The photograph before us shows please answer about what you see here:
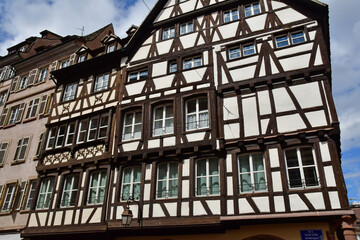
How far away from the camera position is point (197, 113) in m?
13.2

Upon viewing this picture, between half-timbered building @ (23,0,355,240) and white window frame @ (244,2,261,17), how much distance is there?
0.06 meters

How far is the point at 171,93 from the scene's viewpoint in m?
14.1

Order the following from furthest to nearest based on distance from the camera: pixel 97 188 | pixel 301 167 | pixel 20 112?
pixel 20 112 → pixel 97 188 → pixel 301 167

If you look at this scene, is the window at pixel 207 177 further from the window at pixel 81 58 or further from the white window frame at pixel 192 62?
the window at pixel 81 58

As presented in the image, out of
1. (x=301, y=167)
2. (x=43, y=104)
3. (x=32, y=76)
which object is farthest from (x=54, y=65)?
(x=301, y=167)

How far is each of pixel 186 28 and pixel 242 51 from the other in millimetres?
3768

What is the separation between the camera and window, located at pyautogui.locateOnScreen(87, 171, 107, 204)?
44.4ft

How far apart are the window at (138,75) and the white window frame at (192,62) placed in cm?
218

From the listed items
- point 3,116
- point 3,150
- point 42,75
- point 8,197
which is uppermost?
point 42,75

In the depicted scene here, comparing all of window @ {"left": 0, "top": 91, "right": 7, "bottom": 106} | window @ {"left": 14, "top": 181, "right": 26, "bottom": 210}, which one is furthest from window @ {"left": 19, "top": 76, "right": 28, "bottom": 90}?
window @ {"left": 14, "top": 181, "right": 26, "bottom": 210}

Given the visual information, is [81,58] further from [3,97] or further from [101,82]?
[3,97]

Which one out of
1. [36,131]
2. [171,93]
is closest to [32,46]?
[36,131]

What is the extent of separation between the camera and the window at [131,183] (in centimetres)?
1285

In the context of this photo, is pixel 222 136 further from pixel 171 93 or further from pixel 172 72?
pixel 172 72
